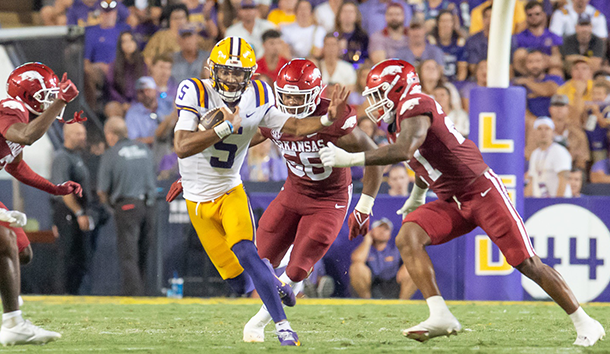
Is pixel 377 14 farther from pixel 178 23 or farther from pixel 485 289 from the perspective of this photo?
pixel 485 289

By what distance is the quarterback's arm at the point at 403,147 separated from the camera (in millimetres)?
4465

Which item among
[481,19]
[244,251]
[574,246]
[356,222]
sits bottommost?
[574,246]

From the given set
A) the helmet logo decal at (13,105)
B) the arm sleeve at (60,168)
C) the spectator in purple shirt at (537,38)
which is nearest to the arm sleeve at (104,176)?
the arm sleeve at (60,168)

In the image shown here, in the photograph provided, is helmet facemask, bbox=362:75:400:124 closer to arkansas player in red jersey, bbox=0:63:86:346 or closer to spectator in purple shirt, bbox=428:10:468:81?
arkansas player in red jersey, bbox=0:63:86:346

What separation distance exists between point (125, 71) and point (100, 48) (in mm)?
478

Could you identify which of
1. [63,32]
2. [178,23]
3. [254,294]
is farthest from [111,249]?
[178,23]

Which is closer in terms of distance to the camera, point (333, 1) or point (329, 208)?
point (329, 208)

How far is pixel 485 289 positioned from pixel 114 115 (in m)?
4.27

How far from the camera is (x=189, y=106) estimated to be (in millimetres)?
4773

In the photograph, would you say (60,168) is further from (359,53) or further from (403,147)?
(403,147)

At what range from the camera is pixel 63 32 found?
28.7 feet

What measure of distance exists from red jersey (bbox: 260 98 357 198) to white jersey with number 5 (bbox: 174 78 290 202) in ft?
1.45

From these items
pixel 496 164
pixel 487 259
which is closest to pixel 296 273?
pixel 487 259

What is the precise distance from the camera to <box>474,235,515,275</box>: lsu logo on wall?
7543 millimetres
